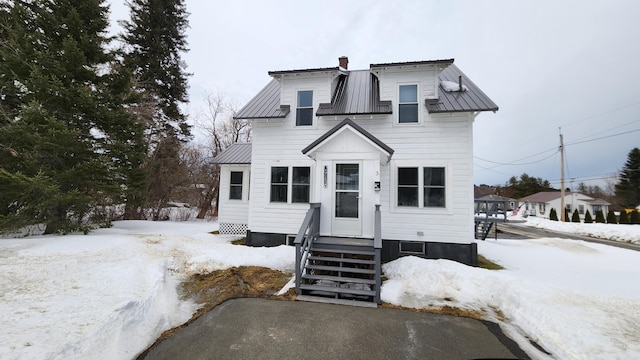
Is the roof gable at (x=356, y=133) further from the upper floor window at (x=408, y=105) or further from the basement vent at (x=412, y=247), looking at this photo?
the basement vent at (x=412, y=247)

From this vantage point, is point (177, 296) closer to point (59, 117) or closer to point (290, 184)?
point (290, 184)

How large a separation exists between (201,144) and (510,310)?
24.0 m

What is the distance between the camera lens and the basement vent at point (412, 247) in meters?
8.08

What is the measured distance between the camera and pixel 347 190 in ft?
24.7

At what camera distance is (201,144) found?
22.7 metres

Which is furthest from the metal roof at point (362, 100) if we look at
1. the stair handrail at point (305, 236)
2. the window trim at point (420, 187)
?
the stair handrail at point (305, 236)

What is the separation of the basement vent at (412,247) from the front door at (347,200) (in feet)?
6.43

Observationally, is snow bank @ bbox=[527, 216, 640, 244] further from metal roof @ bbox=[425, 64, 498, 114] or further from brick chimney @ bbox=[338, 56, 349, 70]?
brick chimney @ bbox=[338, 56, 349, 70]

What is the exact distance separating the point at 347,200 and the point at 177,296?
16.1 ft

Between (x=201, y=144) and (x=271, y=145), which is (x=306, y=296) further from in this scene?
(x=201, y=144)

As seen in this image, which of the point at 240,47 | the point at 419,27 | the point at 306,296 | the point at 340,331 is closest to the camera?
the point at 340,331

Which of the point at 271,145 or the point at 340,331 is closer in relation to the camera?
the point at 340,331

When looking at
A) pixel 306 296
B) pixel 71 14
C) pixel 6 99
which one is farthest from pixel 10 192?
pixel 306 296

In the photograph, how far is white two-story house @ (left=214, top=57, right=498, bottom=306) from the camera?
24.5ft
